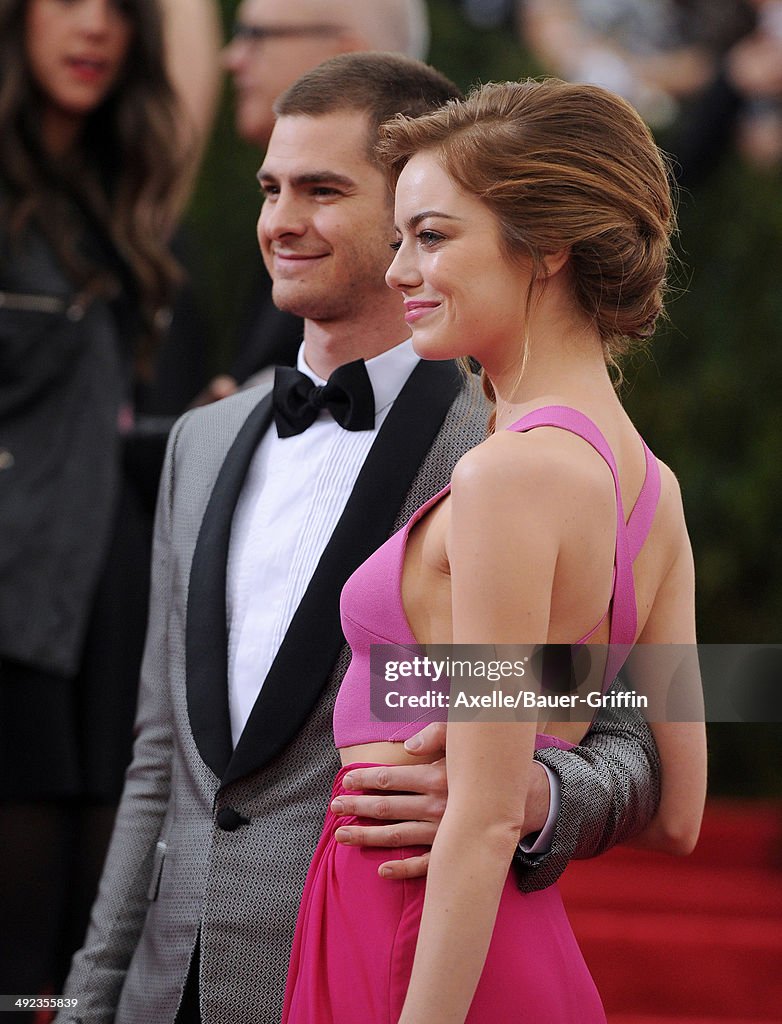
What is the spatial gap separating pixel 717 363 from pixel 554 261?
3504 millimetres

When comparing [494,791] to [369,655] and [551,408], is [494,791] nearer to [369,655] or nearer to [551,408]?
[369,655]

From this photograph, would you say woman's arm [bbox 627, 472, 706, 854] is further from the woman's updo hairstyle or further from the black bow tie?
the black bow tie

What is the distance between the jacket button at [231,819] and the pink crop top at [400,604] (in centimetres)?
20

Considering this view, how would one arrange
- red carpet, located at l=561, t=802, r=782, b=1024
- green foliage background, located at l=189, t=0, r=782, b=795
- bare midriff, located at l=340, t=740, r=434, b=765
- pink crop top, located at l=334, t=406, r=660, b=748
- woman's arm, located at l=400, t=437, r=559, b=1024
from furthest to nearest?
green foliage background, located at l=189, t=0, r=782, b=795 → red carpet, located at l=561, t=802, r=782, b=1024 → bare midriff, located at l=340, t=740, r=434, b=765 → pink crop top, located at l=334, t=406, r=660, b=748 → woman's arm, located at l=400, t=437, r=559, b=1024

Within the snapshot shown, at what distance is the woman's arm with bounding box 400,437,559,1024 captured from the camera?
1.26 m

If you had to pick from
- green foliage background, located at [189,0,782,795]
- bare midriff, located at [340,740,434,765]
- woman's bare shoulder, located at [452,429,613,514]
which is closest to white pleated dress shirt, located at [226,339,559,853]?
bare midriff, located at [340,740,434,765]

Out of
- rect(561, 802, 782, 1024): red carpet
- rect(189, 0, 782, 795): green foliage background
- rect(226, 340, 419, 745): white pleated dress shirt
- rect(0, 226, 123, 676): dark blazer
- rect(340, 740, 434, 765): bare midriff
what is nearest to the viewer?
rect(340, 740, 434, 765): bare midriff

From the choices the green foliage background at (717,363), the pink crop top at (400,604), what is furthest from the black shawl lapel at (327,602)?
the green foliage background at (717,363)

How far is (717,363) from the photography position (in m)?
4.77

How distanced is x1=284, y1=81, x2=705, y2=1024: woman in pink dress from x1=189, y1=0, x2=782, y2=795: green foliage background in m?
3.33

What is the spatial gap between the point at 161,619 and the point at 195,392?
5.64 feet

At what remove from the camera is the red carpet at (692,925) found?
3.35 metres

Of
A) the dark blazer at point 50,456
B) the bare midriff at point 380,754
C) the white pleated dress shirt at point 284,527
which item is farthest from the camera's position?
the dark blazer at point 50,456

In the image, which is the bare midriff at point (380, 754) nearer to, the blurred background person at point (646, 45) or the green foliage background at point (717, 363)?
the green foliage background at point (717, 363)
